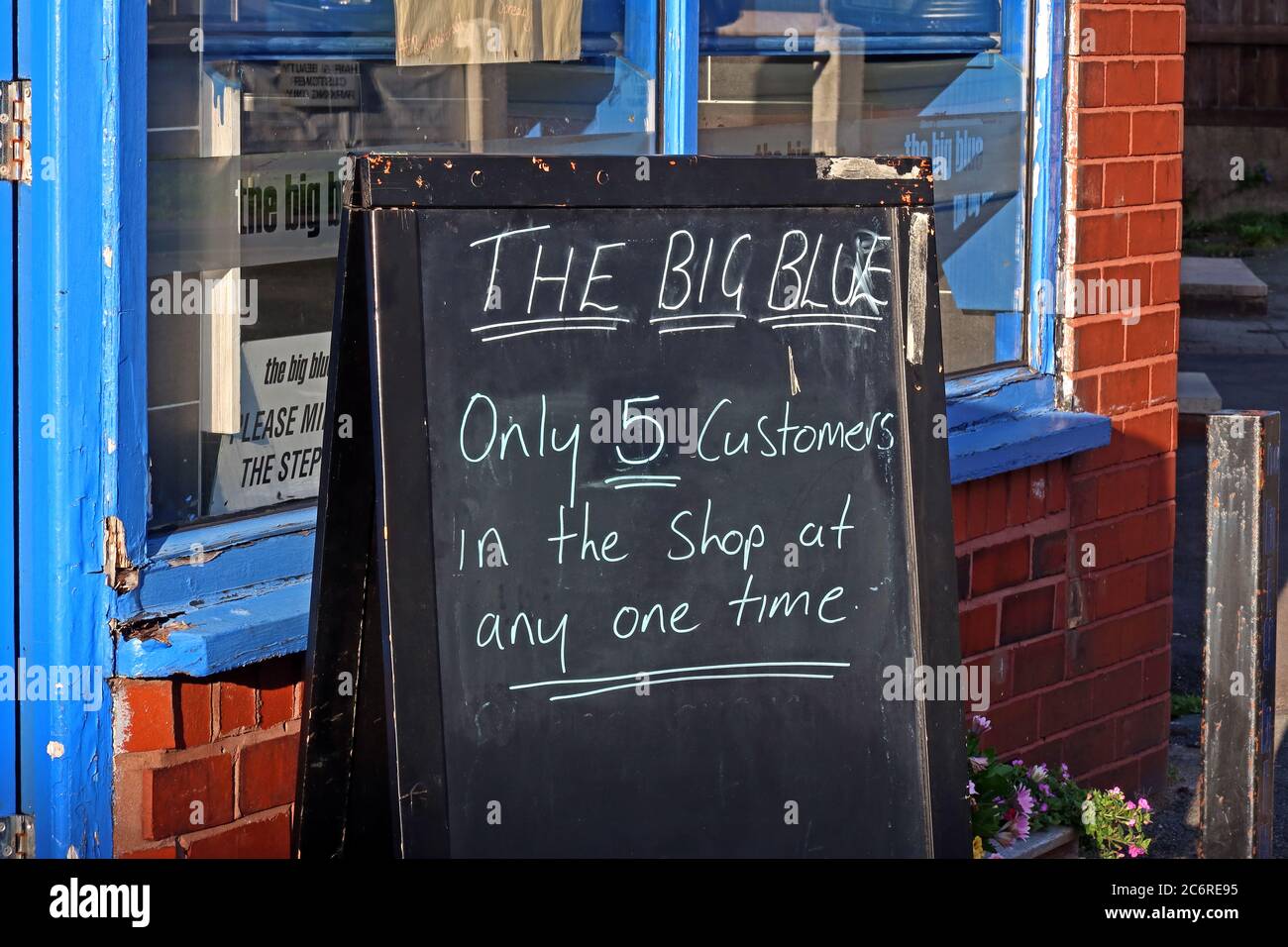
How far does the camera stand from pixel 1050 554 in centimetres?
449

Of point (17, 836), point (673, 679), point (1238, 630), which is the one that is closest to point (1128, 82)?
point (1238, 630)

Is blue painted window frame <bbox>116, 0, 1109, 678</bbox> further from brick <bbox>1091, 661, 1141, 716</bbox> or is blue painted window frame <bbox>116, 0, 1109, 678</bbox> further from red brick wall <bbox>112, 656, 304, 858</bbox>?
brick <bbox>1091, 661, 1141, 716</bbox>

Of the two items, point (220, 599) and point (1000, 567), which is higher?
point (220, 599)

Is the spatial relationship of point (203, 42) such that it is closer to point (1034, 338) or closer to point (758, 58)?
point (758, 58)

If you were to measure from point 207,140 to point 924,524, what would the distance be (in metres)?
1.37

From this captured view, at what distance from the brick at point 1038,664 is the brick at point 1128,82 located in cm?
139


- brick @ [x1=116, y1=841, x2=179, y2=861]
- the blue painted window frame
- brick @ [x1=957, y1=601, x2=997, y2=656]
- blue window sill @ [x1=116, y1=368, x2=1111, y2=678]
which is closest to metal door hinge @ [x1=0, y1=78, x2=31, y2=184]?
the blue painted window frame

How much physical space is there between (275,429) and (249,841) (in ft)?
2.42

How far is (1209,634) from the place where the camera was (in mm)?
3131

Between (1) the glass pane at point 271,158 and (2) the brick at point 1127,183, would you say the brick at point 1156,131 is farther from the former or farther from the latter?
(1) the glass pane at point 271,158

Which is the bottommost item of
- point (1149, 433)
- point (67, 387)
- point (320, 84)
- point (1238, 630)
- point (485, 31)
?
point (1238, 630)

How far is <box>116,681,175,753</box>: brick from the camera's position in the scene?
291 cm
